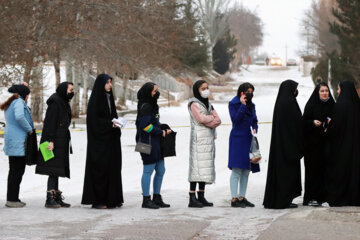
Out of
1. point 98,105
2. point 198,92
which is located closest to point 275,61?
point 198,92

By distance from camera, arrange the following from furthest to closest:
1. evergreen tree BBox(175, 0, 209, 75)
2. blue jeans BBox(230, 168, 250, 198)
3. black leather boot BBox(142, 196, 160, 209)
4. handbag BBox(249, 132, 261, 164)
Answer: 1. evergreen tree BBox(175, 0, 209, 75)
2. blue jeans BBox(230, 168, 250, 198)
3. handbag BBox(249, 132, 261, 164)
4. black leather boot BBox(142, 196, 160, 209)

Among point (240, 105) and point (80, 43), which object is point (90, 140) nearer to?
point (240, 105)

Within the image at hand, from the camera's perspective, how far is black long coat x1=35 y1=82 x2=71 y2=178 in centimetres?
971

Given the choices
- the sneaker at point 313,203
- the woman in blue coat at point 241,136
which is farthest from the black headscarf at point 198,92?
the sneaker at point 313,203

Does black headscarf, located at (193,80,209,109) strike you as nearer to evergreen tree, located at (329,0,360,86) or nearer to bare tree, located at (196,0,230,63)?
evergreen tree, located at (329,0,360,86)

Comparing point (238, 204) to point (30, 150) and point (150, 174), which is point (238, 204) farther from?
point (30, 150)

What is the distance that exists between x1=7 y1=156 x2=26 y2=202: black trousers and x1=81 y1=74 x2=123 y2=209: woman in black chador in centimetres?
89

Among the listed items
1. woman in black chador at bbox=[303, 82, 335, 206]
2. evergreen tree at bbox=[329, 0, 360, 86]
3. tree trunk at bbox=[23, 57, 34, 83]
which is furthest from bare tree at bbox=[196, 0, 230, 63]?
woman in black chador at bbox=[303, 82, 335, 206]

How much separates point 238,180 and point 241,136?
1.97ft

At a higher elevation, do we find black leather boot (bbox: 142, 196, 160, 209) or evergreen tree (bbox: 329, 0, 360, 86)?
evergreen tree (bbox: 329, 0, 360, 86)

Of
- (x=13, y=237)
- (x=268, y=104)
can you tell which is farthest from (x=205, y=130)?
(x=268, y=104)

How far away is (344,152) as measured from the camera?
32.4 ft

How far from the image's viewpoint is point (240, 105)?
9.89 m

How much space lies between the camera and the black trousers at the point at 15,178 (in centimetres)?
984
